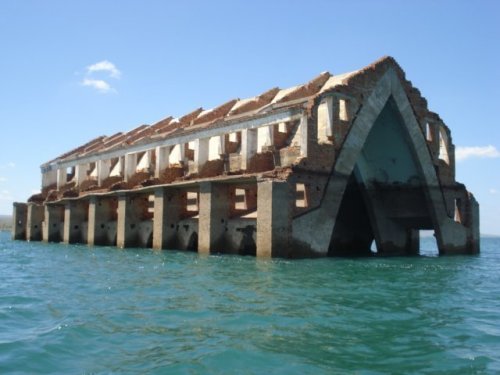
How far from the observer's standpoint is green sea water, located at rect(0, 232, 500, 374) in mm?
6945

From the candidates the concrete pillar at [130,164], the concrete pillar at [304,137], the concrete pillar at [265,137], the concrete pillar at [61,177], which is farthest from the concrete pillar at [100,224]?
the concrete pillar at [304,137]

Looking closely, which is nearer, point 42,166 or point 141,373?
point 141,373

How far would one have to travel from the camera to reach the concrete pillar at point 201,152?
31594 millimetres

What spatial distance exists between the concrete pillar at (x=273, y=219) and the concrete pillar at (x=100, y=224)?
1729cm

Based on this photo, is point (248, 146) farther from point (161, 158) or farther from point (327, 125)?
Result: point (161, 158)

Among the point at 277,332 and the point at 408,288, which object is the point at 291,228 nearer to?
the point at 408,288

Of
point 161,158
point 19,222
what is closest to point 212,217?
point 161,158

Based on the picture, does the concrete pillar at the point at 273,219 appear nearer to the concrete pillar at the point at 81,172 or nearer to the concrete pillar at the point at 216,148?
the concrete pillar at the point at 216,148

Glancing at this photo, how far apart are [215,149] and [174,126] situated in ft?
25.8

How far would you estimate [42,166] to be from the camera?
51.7m

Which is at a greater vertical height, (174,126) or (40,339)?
(174,126)

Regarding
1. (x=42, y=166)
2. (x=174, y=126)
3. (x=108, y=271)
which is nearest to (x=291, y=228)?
(x=108, y=271)

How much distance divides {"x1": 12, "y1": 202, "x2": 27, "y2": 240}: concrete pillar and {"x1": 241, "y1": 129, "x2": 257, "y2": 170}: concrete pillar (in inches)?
1157

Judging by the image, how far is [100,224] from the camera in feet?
121
